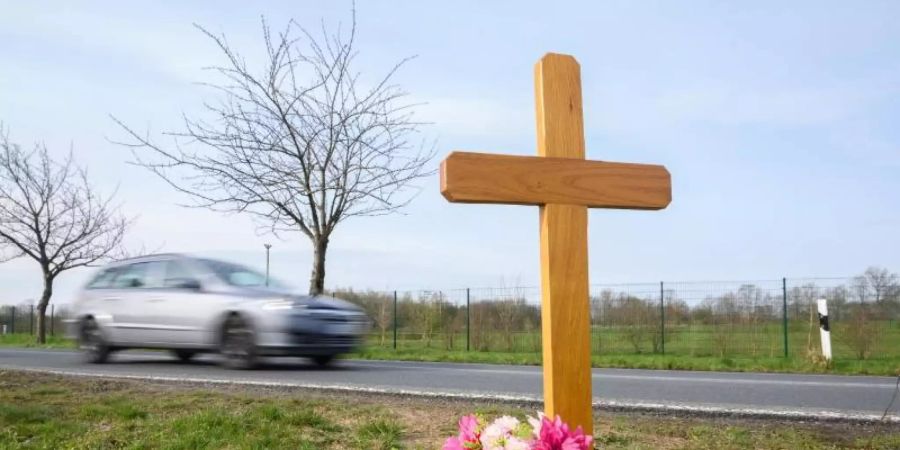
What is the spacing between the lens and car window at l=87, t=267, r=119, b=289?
11336 mm

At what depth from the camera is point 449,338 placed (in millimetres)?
19688

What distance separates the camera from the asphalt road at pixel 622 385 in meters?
6.38

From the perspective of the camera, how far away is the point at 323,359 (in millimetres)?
10711

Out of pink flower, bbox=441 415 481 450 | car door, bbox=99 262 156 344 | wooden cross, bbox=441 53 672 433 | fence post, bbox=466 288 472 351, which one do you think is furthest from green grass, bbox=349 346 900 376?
pink flower, bbox=441 415 481 450

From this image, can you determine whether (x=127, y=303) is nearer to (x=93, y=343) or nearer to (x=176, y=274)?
(x=176, y=274)

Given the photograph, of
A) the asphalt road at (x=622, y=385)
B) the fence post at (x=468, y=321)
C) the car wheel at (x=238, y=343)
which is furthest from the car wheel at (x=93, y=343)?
the fence post at (x=468, y=321)

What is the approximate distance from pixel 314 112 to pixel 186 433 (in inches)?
339

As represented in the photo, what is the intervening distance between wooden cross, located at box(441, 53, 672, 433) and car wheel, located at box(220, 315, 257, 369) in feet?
21.7

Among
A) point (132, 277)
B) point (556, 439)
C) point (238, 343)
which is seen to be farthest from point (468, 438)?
point (132, 277)

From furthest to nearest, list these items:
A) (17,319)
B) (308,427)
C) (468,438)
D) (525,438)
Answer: (17,319)
(308,427)
(468,438)
(525,438)

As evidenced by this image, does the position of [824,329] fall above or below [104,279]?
below

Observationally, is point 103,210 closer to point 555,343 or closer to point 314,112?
point 314,112

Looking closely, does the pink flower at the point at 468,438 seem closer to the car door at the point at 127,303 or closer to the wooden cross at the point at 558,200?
the wooden cross at the point at 558,200

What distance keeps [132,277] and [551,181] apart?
8862mm
